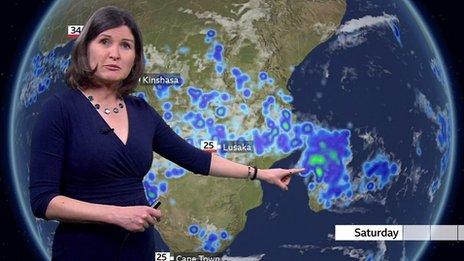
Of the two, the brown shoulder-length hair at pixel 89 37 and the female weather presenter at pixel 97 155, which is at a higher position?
the brown shoulder-length hair at pixel 89 37

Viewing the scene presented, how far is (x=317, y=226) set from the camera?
371 centimetres

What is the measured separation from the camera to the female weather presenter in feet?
4.85

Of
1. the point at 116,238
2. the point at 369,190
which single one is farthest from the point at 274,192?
the point at 116,238

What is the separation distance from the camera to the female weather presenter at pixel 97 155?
4.85ft

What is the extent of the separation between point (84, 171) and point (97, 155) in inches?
1.9

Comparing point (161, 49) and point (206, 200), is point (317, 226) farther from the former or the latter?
point (161, 49)

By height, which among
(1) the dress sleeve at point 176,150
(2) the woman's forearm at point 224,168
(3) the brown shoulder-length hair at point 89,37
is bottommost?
(2) the woman's forearm at point 224,168

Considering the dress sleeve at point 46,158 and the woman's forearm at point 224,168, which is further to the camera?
the woman's forearm at point 224,168

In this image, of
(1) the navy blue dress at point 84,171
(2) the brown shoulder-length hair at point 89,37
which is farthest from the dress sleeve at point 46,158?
(2) the brown shoulder-length hair at point 89,37

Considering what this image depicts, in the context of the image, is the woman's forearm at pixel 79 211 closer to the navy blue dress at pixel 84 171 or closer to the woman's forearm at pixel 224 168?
the navy blue dress at pixel 84 171

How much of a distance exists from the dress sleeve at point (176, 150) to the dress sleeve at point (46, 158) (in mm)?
343

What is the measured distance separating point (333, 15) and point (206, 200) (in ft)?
4.22

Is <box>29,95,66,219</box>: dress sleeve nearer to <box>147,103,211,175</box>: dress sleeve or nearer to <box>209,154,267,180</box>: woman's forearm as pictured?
<box>147,103,211,175</box>: dress sleeve

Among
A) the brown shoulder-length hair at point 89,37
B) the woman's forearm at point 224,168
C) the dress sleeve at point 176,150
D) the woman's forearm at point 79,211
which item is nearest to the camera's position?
the woman's forearm at point 79,211
